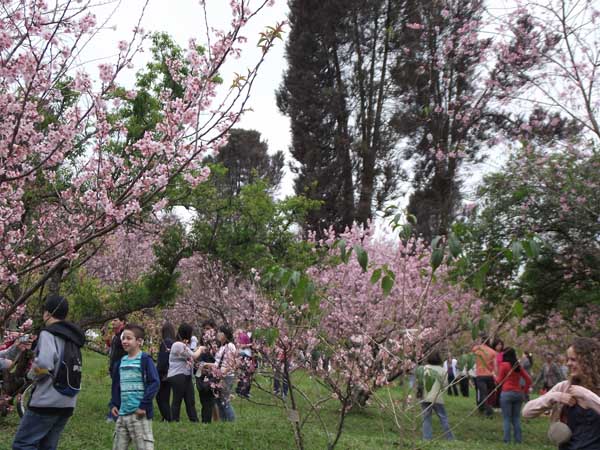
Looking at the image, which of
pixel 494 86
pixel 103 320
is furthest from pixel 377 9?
pixel 103 320

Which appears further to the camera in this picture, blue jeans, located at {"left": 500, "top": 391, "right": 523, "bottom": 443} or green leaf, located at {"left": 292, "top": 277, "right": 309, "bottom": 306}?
blue jeans, located at {"left": 500, "top": 391, "right": 523, "bottom": 443}

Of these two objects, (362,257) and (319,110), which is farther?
(319,110)

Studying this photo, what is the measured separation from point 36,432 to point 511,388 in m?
6.67

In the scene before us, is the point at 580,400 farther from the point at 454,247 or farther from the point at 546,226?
the point at 546,226

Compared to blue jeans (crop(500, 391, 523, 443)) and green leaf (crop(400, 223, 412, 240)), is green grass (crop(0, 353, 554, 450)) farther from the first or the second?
green leaf (crop(400, 223, 412, 240))

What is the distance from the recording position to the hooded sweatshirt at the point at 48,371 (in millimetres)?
4047

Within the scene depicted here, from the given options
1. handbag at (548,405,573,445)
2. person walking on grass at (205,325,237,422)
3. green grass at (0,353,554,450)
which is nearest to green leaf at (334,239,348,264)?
handbag at (548,405,573,445)

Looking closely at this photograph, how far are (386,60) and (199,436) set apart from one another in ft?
58.2

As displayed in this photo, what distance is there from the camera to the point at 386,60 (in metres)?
21.8

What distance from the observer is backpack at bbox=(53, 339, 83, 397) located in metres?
4.11

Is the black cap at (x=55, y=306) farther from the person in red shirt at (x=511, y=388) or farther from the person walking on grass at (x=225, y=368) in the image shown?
the person in red shirt at (x=511, y=388)

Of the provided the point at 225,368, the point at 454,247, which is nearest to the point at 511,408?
the point at 225,368

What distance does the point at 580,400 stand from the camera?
3.34 m

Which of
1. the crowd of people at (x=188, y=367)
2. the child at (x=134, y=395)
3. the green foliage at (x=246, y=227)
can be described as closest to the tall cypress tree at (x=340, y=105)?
the green foliage at (x=246, y=227)
